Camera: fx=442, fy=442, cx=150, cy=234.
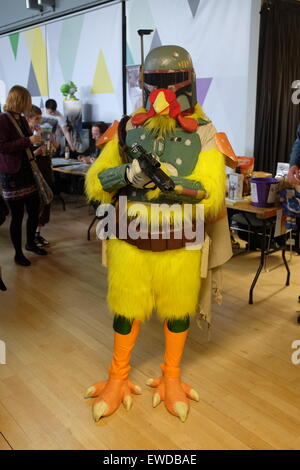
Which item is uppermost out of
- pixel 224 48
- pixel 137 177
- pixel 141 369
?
pixel 224 48

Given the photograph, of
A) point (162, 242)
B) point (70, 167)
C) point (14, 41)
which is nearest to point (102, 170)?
point (162, 242)

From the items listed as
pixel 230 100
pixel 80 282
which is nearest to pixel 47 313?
pixel 80 282

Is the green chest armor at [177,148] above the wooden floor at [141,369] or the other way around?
above

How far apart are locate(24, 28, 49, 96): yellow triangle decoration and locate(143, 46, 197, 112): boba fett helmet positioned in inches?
198

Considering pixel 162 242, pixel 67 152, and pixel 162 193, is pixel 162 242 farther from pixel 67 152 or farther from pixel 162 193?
pixel 67 152

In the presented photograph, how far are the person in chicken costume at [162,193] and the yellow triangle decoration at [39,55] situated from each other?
498cm

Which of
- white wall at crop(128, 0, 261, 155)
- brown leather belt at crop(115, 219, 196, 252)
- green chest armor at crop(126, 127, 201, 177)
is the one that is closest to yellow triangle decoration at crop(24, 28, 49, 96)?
white wall at crop(128, 0, 261, 155)

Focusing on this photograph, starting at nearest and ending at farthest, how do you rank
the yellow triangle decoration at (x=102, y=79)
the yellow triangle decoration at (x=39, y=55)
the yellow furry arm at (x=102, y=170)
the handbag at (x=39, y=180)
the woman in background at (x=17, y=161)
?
the yellow furry arm at (x=102, y=170) → the woman in background at (x=17, y=161) → the handbag at (x=39, y=180) → the yellow triangle decoration at (x=102, y=79) → the yellow triangle decoration at (x=39, y=55)

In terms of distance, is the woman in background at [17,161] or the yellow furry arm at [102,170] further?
the woman in background at [17,161]

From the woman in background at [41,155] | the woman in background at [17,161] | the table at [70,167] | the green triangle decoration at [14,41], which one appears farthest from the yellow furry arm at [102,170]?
the green triangle decoration at [14,41]

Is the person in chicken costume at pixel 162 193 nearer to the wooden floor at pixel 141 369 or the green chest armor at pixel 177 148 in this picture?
the green chest armor at pixel 177 148

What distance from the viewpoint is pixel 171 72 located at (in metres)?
1.61

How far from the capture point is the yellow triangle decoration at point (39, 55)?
6.13m

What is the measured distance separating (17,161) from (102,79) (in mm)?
2589
